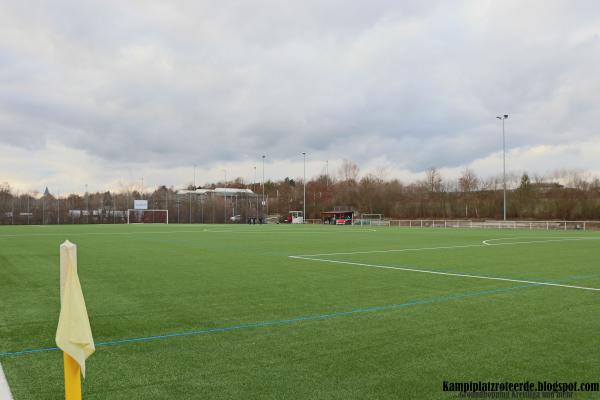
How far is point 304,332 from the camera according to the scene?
6582mm

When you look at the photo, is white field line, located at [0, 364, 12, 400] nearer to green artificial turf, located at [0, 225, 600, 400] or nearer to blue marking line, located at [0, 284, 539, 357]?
green artificial turf, located at [0, 225, 600, 400]

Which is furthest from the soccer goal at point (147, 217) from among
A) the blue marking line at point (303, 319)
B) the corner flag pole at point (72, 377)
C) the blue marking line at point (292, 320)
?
the corner flag pole at point (72, 377)

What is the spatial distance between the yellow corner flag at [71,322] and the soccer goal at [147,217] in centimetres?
7717

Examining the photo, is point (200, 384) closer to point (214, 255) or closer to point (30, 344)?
point (30, 344)

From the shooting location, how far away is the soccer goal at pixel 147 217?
255ft

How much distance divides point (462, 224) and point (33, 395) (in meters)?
61.8

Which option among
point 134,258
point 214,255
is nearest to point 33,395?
point 134,258

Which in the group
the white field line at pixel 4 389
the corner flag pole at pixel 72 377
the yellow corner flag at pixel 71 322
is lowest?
the white field line at pixel 4 389

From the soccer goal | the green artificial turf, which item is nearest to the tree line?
the soccer goal

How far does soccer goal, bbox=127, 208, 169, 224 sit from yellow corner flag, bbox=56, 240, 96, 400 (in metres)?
77.2

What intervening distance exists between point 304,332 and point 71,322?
13.7 feet

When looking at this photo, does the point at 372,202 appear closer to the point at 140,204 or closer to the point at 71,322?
the point at 140,204

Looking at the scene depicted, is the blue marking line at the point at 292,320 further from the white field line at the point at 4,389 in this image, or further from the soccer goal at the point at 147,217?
the soccer goal at the point at 147,217

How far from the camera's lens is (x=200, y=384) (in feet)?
15.1
